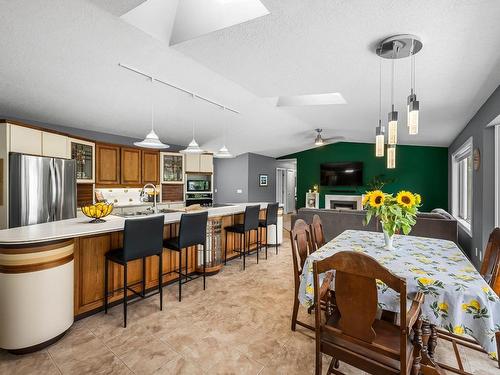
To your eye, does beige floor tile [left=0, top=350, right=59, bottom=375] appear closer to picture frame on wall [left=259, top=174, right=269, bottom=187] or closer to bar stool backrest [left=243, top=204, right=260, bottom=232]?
bar stool backrest [left=243, top=204, right=260, bottom=232]

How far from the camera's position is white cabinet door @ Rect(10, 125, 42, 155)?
3201 millimetres

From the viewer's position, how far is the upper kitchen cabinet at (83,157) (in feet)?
13.7

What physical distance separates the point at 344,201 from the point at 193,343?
23.6 ft

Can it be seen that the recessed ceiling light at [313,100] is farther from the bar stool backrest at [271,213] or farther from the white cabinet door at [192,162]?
the white cabinet door at [192,162]

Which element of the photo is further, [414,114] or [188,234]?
[188,234]

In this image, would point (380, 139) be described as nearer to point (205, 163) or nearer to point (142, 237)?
point (142, 237)

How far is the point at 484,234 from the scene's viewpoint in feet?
10.5

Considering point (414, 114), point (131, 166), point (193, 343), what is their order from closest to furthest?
point (414, 114) → point (193, 343) → point (131, 166)

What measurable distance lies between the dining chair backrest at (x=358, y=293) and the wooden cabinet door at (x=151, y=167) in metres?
4.97

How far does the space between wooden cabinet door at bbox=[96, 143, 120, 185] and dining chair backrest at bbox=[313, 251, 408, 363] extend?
467 centimetres

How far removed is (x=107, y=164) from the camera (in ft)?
16.0

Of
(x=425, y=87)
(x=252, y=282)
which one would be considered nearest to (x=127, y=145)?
(x=252, y=282)

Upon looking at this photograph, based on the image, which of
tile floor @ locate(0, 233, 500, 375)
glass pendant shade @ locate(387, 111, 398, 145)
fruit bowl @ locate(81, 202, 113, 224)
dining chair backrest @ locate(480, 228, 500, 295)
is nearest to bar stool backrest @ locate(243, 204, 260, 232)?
tile floor @ locate(0, 233, 500, 375)

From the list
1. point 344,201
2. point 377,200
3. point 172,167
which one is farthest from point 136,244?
point 344,201
